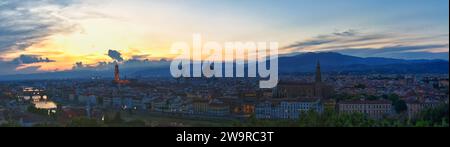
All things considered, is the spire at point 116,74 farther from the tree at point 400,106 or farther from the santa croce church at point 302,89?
the tree at point 400,106

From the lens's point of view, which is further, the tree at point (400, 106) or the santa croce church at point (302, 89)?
the santa croce church at point (302, 89)

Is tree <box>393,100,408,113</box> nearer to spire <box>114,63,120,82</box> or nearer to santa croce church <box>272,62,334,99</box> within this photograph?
santa croce church <box>272,62,334,99</box>

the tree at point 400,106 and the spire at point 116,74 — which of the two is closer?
the tree at point 400,106

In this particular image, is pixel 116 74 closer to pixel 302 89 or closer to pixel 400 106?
pixel 302 89

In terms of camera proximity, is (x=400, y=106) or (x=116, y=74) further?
(x=116, y=74)

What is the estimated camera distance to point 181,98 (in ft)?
71.5

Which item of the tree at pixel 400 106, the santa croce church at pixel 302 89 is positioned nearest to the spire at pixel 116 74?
the santa croce church at pixel 302 89

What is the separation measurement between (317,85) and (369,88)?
2.45 m

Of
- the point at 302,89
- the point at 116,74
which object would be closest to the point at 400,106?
the point at 302,89

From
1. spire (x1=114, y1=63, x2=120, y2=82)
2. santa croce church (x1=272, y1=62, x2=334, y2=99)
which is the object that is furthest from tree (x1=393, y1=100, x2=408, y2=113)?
spire (x1=114, y1=63, x2=120, y2=82)

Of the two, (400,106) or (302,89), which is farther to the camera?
(302,89)
